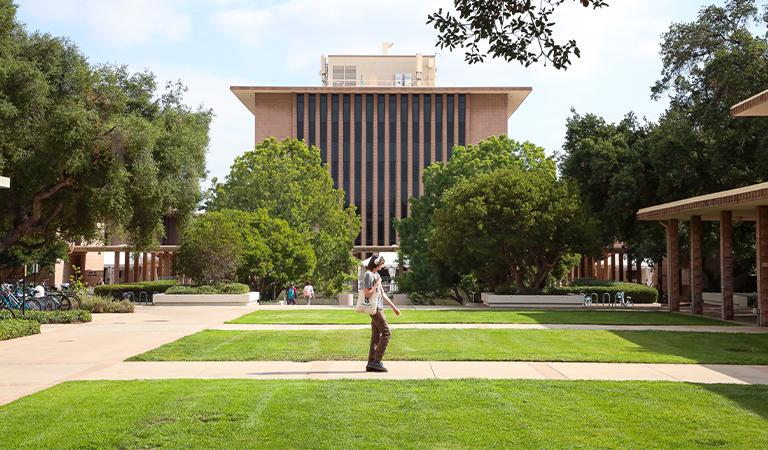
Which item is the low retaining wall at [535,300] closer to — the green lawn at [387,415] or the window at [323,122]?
the green lawn at [387,415]

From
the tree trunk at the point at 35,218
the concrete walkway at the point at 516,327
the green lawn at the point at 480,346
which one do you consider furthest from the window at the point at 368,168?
the green lawn at the point at 480,346

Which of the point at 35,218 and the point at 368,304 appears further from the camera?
the point at 35,218

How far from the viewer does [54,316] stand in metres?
25.9

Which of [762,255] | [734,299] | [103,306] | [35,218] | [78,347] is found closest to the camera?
[78,347]

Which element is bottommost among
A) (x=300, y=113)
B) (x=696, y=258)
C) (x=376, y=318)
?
(x=376, y=318)

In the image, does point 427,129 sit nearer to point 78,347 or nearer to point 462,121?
point 462,121

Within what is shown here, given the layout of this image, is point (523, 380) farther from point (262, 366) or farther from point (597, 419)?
point (262, 366)

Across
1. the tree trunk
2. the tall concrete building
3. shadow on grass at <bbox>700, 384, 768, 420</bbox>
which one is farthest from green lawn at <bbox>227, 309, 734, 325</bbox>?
the tall concrete building

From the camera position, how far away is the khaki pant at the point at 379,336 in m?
13.0

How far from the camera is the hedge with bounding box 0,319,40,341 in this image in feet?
64.7

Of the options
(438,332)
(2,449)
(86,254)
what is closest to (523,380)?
(2,449)

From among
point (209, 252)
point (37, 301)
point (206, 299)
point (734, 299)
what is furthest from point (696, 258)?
point (209, 252)

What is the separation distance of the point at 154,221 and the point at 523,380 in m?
23.6

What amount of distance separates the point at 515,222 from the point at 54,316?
22.1m
